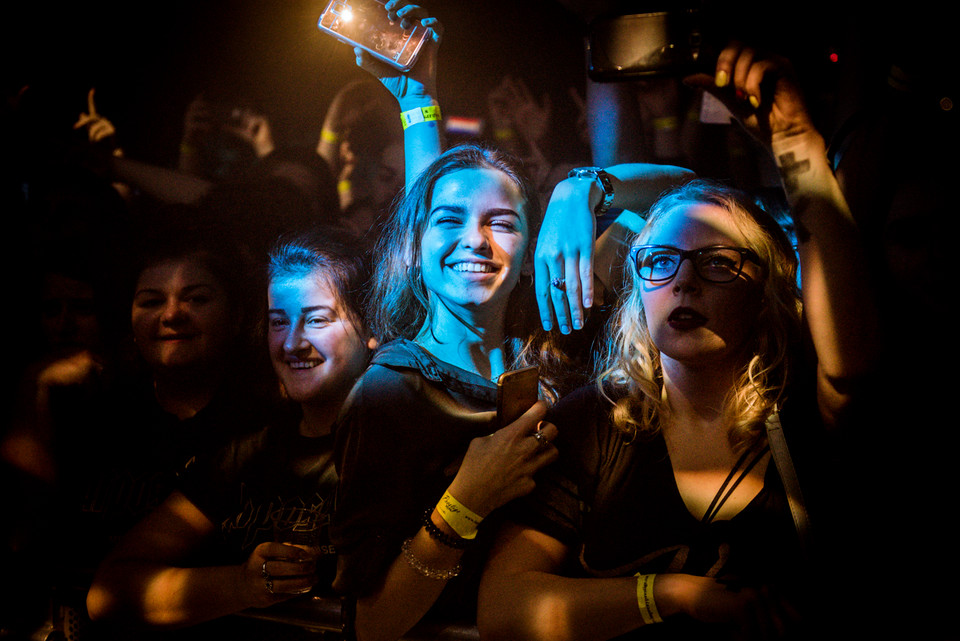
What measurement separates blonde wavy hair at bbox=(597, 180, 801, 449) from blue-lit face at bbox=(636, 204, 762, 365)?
34 mm

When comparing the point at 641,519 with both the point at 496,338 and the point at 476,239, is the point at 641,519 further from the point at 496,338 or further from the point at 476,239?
the point at 476,239

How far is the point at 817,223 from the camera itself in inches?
63.0

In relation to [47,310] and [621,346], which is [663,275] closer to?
[621,346]

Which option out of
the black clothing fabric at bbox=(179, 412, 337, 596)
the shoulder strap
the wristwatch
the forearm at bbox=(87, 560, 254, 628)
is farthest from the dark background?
the forearm at bbox=(87, 560, 254, 628)

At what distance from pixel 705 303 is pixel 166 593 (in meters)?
1.73

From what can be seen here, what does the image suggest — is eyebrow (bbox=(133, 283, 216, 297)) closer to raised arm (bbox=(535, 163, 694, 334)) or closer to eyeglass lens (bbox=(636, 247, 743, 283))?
raised arm (bbox=(535, 163, 694, 334))

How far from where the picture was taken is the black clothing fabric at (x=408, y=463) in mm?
1859

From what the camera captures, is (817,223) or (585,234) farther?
(585,234)

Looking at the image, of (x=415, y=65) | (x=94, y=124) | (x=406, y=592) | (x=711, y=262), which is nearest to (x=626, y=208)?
(x=711, y=262)

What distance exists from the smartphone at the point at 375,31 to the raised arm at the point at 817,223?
2.76 ft

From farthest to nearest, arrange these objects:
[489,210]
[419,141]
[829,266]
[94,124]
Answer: [94,124], [419,141], [489,210], [829,266]

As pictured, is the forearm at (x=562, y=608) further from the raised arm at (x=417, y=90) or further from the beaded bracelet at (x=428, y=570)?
the raised arm at (x=417, y=90)

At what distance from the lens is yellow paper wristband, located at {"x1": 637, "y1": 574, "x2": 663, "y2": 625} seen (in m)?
1.61

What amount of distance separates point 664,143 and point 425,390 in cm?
95
